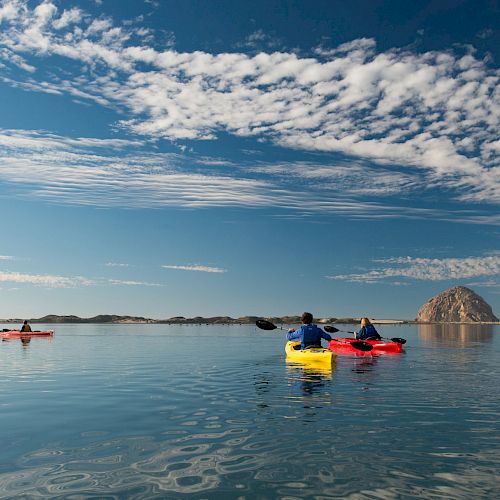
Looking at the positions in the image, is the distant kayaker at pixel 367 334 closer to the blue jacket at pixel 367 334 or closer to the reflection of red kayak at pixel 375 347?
the blue jacket at pixel 367 334

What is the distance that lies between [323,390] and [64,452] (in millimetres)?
10633

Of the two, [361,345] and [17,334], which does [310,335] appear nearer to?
[361,345]

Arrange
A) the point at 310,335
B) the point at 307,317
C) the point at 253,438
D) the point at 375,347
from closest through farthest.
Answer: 1. the point at 253,438
2. the point at 307,317
3. the point at 310,335
4. the point at 375,347

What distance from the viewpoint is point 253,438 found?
11250mm

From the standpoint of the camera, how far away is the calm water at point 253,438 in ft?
27.0

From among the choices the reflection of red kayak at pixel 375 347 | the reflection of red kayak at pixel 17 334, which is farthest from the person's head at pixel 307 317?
the reflection of red kayak at pixel 17 334

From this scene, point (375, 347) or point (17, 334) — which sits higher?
point (375, 347)

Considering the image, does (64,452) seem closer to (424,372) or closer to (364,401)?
(364,401)

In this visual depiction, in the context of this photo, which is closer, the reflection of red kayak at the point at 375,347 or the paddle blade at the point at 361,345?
the paddle blade at the point at 361,345

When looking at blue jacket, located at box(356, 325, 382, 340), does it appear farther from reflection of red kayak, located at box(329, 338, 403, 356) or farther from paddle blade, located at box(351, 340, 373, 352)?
paddle blade, located at box(351, 340, 373, 352)

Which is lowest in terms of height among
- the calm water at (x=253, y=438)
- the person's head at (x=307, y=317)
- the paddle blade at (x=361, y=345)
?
the calm water at (x=253, y=438)

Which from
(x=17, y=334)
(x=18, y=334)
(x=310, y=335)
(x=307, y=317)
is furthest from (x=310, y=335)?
(x=17, y=334)

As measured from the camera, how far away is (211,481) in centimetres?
842

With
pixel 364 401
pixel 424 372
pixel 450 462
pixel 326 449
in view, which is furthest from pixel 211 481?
pixel 424 372
